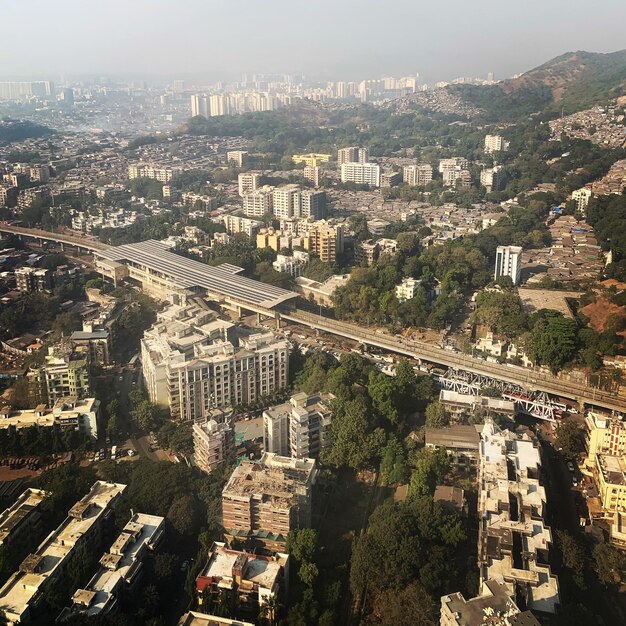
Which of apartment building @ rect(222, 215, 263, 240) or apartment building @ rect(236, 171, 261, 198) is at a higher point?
apartment building @ rect(236, 171, 261, 198)

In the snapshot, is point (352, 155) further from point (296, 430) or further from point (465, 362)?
point (296, 430)

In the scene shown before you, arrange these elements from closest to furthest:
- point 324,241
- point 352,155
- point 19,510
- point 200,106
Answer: point 19,510 < point 324,241 < point 352,155 < point 200,106

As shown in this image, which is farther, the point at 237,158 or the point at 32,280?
the point at 237,158

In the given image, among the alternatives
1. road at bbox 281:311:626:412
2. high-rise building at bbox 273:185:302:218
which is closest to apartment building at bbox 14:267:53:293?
road at bbox 281:311:626:412

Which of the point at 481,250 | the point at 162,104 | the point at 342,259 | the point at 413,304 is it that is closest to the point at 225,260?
the point at 342,259

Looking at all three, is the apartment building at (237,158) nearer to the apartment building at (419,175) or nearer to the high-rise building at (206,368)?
the apartment building at (419,175)

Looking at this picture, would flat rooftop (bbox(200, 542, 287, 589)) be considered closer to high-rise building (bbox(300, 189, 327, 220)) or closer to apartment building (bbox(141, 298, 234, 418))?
apartment building (bbox(141, 298, 234, 418))

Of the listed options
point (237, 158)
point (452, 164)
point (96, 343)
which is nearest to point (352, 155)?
point (237, 158)
